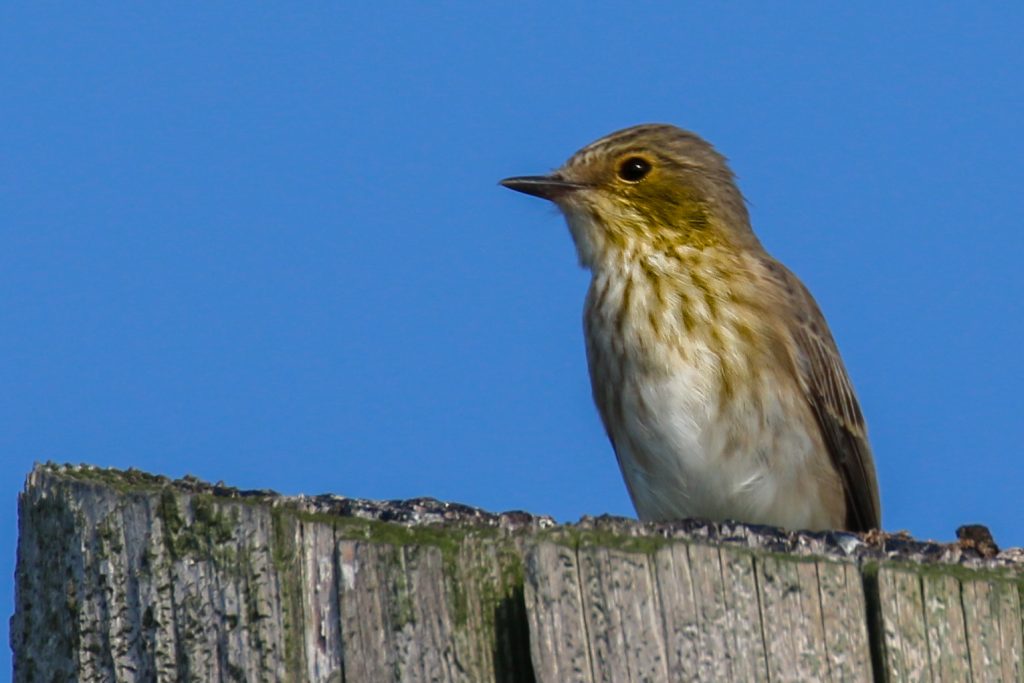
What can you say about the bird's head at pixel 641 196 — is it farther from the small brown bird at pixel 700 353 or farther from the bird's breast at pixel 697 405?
the bird's breast at pixel 697 405

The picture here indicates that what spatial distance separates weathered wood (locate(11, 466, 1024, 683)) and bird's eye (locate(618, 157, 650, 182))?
174 inches

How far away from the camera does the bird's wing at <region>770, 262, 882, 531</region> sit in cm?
811

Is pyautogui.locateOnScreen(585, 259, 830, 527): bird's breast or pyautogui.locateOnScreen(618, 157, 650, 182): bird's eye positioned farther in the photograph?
pyautogui.locateOnScreen(618, 157, 650, 182): bird's eye

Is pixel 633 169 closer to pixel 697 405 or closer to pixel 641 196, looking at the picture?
pixel 641 196

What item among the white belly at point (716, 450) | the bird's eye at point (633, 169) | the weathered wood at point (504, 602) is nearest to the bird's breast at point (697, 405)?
the white belly at point (716, 450)

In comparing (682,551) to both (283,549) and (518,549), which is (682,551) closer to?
(518,549)

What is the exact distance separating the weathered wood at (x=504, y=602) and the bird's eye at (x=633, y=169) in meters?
4.43

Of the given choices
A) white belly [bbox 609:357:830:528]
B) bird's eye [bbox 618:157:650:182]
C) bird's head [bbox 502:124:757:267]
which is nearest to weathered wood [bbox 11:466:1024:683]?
white belly [bbox 609:357:830:528]

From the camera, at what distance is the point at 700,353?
7.66 meters

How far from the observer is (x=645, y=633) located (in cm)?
363

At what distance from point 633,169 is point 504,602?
5.07 m

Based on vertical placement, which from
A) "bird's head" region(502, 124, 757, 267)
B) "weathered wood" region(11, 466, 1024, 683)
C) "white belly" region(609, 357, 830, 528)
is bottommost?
"weathered wood" region(11, 466, 1024, 683)

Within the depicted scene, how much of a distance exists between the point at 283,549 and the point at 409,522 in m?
0.38

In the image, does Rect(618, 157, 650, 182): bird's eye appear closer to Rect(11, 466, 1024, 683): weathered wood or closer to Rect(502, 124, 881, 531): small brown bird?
Rect(502, 124, 881, 531): small brown bird
